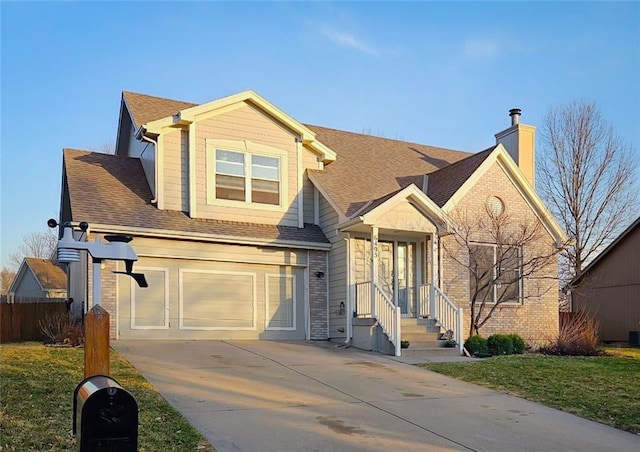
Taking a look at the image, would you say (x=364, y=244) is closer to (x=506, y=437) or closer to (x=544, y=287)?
(x=544, y=287)

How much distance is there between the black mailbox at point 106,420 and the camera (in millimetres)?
4348

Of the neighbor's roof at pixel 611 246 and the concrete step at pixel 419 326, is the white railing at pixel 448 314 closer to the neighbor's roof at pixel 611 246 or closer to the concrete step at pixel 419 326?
the concrete step at pixel 419 326

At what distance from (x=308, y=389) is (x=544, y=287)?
35.1 ft

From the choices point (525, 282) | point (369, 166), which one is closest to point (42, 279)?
point (369, 166)

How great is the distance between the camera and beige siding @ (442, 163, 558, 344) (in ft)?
54.2

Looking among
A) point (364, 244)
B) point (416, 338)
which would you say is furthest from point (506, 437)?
point (364, 244)

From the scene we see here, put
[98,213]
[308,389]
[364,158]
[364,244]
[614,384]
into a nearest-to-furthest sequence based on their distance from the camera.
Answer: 1. [308,389]
2. [614,384]
3. [98,213]
4. [364,244]
5. [364,158]

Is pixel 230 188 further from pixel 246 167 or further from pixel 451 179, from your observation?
pixel 451 179

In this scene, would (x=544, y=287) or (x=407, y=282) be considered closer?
(x=407, y=282)

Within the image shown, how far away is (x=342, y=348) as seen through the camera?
14.5 meters

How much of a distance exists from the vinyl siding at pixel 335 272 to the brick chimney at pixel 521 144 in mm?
6759

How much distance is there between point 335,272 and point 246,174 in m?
3.45

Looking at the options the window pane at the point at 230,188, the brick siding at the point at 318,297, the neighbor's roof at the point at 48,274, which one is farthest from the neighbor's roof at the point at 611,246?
the neighbor's roof at the point at 48,274

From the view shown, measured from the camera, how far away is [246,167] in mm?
16062
